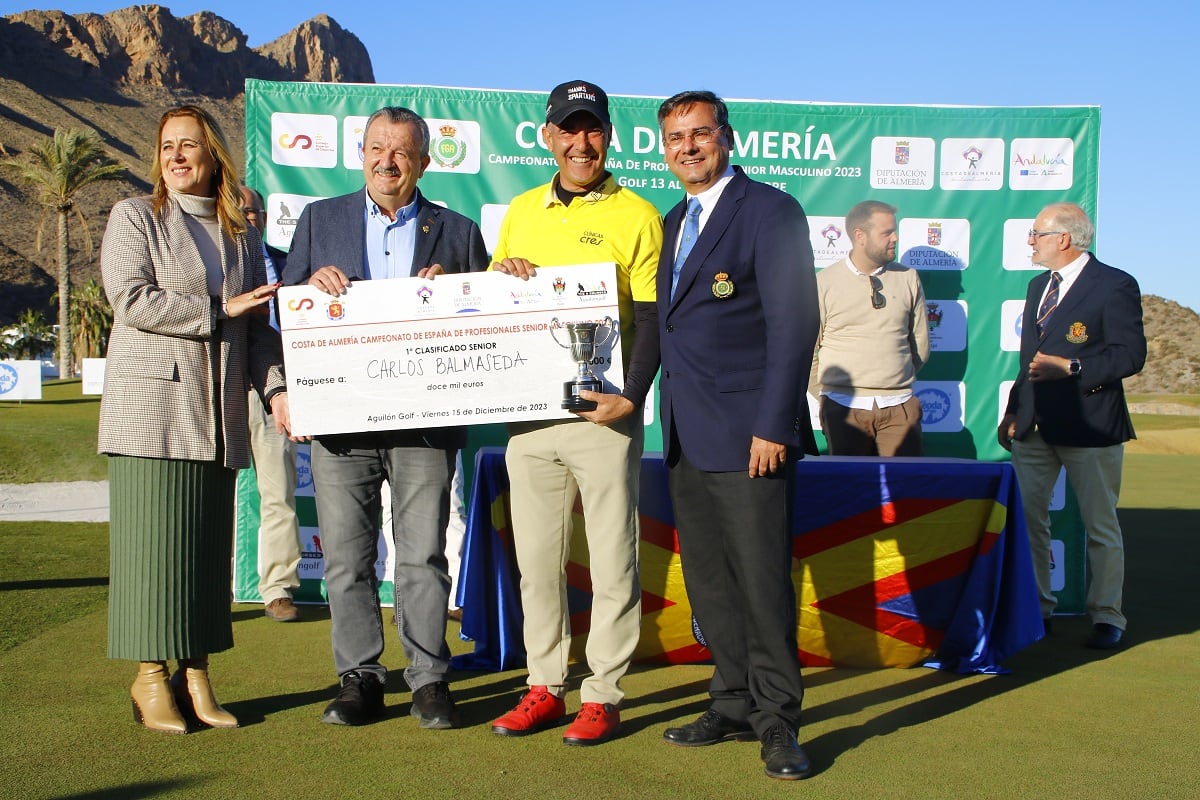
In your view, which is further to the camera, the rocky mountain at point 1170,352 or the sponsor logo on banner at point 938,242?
the rocky mountain at point 1170,352

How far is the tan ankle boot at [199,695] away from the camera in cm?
353

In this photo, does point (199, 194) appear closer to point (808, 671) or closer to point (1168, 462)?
point (808, 671)

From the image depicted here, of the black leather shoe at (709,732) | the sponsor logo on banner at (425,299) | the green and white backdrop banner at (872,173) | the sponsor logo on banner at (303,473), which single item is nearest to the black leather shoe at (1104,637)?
the green and white backdrop banner at (872,173)

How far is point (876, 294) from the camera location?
18.0 ft

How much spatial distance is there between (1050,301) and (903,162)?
1.24 metres

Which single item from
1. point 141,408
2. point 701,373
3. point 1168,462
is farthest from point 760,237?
point 1168,462

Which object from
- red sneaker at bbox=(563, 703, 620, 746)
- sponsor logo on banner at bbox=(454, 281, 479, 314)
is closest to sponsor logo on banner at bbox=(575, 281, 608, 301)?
sponsor logo on banner at bbox=(454, 281, 479, 314)

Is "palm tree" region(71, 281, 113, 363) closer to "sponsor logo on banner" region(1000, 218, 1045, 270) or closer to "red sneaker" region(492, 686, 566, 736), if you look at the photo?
"sponsor logo on banner" region(1000, 218, 1045, 270)

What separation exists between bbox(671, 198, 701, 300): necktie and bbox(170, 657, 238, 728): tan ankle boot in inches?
83.5

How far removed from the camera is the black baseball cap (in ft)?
11.2

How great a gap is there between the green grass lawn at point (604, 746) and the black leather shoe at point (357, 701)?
0.16ft

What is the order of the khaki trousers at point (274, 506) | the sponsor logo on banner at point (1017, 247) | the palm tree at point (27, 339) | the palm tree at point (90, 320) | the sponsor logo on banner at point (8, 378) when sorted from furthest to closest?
the palm tree at point (27, 339) → the palm tree at point (90, 320) → the sponsor logo on banner at point (8, 378) → the sponsor logo on banner at point (1017, 247) → the khaki trousers at point (274, 506)

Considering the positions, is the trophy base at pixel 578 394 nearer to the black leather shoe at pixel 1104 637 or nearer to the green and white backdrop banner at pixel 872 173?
the green and white backdrop banner at pixel 872 173

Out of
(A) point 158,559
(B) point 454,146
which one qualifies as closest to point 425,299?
(A) point 158,559
